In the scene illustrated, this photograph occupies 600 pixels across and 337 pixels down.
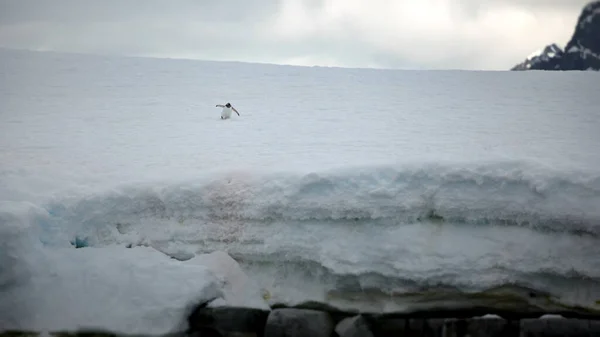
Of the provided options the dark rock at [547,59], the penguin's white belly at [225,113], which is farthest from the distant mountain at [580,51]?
the penguin's white belly at [225,113]

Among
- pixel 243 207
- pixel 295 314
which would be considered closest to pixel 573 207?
pixel 295 314

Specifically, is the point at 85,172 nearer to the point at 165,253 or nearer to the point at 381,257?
the point at 165,253

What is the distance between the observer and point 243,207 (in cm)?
541

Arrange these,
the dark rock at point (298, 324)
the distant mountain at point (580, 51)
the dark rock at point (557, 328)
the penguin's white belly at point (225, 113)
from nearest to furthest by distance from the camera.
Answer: the dark rock at point (557, 328) → the dark rock at point (298, 324) → the penguin's white belly at point (225, 113) → the distant mountain at point (580, 51)

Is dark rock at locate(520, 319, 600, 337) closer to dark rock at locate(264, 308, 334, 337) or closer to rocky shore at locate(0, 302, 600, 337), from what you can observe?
rocky shore at locate(0, 302, 600, 337)

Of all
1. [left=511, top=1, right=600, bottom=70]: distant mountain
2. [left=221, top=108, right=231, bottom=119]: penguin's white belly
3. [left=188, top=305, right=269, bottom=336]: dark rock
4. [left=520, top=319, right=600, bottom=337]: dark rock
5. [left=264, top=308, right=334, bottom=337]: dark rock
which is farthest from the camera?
[left=511, top=1, right=600, bottom=70]: distant mountain

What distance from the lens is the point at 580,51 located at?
54.7 meters

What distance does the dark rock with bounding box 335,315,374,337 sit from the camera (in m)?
4.73

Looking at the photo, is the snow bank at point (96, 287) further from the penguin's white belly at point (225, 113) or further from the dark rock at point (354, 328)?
the penguin's white belly at point (225, 113)

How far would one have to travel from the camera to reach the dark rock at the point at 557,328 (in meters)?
4.59

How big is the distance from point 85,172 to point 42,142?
6.15 feet

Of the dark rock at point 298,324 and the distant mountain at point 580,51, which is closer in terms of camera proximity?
the dark rock at point 298,324

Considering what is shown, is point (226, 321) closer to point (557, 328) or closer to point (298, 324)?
point (298, 324)

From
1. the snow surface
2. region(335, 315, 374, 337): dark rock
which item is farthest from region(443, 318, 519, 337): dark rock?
region(335, 315, 374, 337): dark rock
